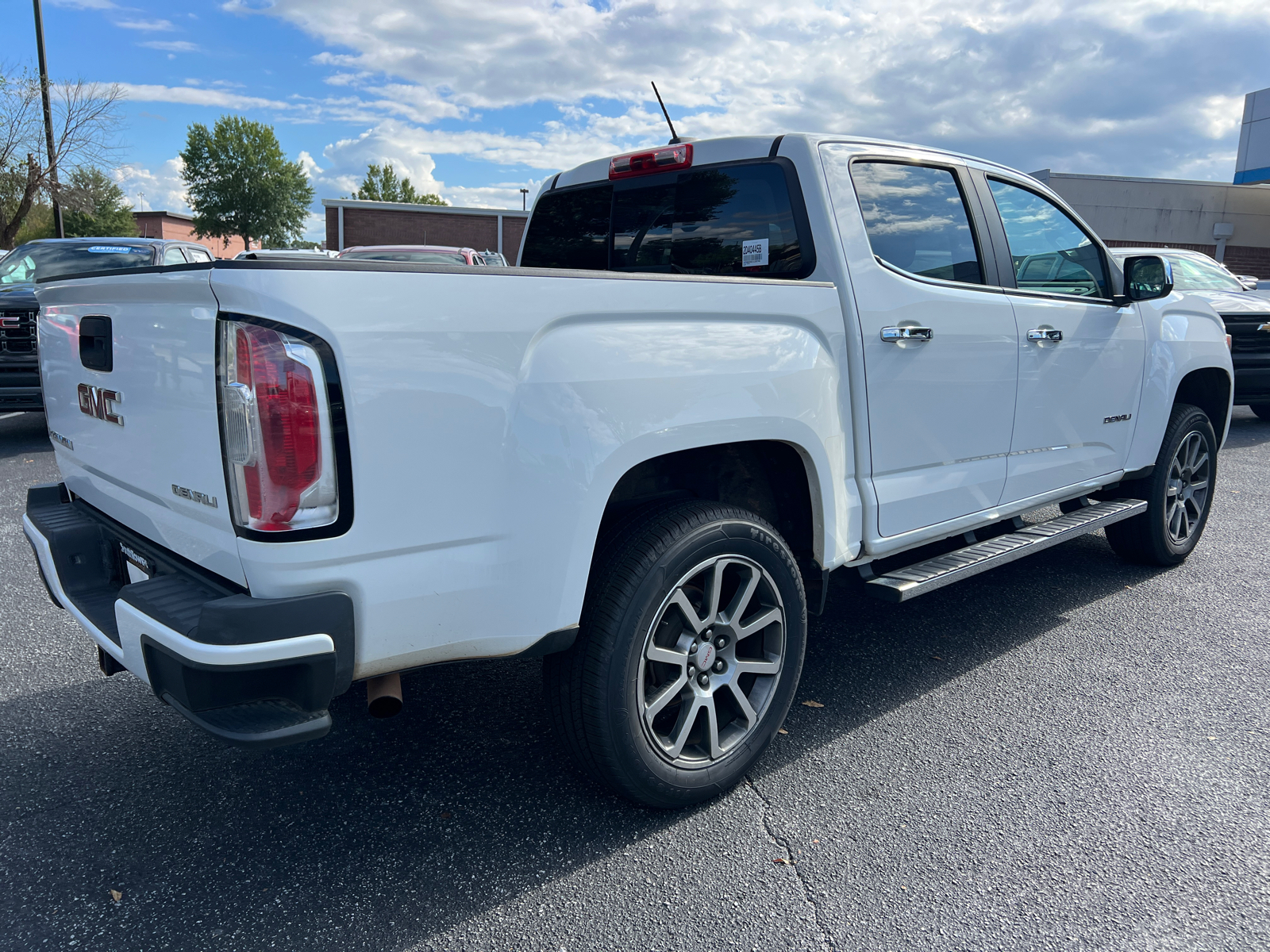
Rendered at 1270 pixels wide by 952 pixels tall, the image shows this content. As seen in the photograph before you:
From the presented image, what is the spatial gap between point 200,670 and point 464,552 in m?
0.60

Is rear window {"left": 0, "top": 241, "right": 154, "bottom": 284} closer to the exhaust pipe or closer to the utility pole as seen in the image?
the exhaust pipe

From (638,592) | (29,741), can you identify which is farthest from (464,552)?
(29,741)

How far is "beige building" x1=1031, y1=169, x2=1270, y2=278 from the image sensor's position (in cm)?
2786

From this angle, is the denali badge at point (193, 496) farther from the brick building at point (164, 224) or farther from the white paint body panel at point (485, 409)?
the brick building at point (164, 224)

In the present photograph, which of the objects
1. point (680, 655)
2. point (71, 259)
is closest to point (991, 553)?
point (680, 655)

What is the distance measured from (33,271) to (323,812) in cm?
908

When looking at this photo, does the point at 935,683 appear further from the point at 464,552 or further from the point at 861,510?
the point at 464,552

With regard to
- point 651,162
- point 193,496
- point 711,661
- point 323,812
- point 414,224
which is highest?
point 414,224

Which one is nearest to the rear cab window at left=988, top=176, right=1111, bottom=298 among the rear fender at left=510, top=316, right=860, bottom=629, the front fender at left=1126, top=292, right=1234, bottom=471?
the front fender at left=1126, top=292, right=1234, bottom=471

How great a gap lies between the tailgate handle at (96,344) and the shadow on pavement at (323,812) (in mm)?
1318

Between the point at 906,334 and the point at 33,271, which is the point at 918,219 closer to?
the point at 906,334

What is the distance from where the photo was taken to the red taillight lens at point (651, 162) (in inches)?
131

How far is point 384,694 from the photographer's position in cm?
217

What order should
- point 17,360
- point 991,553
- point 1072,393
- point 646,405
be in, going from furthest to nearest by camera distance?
point 17,360, point 1072,393, point 991,553, point 646,405
